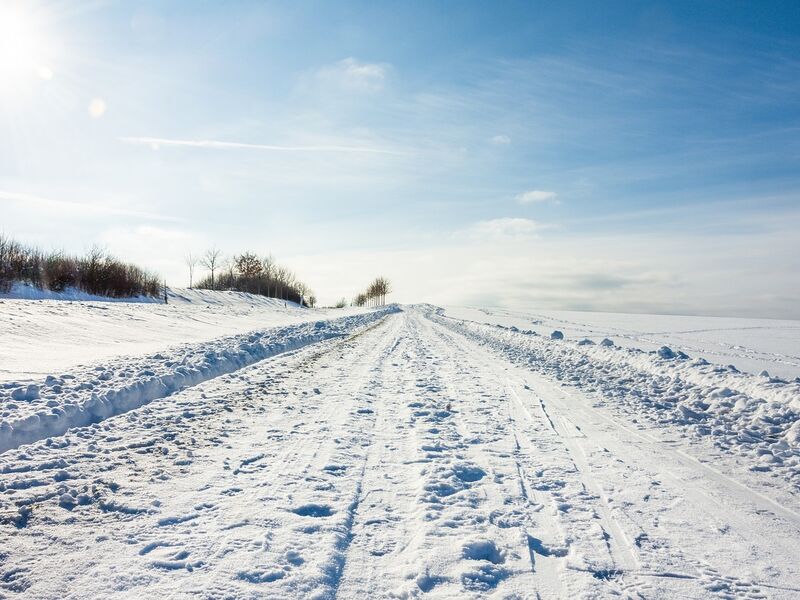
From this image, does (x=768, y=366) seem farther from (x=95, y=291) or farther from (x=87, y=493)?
(x=95, y=291)

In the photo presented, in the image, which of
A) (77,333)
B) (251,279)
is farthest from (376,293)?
(77,333)

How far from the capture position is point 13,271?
3797 cm

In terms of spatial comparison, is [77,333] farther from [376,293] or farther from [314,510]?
[376,293]

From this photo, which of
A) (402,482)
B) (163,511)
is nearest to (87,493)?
(163,511)

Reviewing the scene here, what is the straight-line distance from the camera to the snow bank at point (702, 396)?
5.94 metres

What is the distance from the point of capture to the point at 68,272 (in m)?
43.0

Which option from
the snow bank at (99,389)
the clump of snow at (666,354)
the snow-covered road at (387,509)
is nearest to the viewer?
the snow-covered road at (387,509)

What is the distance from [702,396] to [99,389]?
10495 millimetres

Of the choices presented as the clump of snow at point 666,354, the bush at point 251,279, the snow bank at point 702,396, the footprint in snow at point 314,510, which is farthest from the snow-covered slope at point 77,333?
the bush at point 251,279

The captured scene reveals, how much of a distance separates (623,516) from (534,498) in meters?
0.70

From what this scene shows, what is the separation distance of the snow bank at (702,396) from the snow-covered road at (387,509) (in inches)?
11.9

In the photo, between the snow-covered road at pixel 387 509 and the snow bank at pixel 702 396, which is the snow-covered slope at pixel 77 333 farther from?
the snow bank at pixel 702 396

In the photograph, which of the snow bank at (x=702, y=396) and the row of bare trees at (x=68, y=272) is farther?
the row of bare trees at (x=68, y=272)

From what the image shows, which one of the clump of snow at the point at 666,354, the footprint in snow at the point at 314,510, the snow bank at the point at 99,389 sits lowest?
the footprint in snow at the point at 314,510
